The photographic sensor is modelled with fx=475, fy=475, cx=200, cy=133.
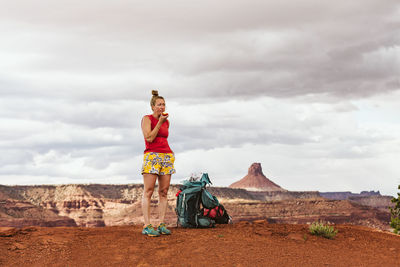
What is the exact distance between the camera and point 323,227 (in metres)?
10.4

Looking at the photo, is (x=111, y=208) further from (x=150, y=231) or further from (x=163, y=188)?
(x=163, y=188)

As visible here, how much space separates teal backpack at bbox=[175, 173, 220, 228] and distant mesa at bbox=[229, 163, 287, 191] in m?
174

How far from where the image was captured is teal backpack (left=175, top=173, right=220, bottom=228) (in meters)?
11.2

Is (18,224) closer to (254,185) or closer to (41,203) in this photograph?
(41,203)

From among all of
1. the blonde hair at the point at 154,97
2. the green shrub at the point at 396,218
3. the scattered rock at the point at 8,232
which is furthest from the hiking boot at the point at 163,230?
the green shrub at the point at 396,218

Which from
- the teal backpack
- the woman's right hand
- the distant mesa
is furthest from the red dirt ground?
the distant mesa

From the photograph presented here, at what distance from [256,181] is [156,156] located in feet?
592

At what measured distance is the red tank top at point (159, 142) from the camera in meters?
9.71

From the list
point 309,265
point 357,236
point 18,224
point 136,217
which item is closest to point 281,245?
point 309,265

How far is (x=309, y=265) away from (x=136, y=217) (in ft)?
258

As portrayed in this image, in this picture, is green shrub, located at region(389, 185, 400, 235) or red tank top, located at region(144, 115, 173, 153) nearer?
red tank top, located at region(144, 115, 173, 153)

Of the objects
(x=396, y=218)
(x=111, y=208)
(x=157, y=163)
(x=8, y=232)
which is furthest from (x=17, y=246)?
(x=111, y=208)

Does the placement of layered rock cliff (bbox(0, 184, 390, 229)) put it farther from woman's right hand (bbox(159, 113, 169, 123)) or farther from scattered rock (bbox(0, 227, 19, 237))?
woman's right hand (bbox(159, 113, 169, 123))

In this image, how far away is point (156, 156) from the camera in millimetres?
9656
